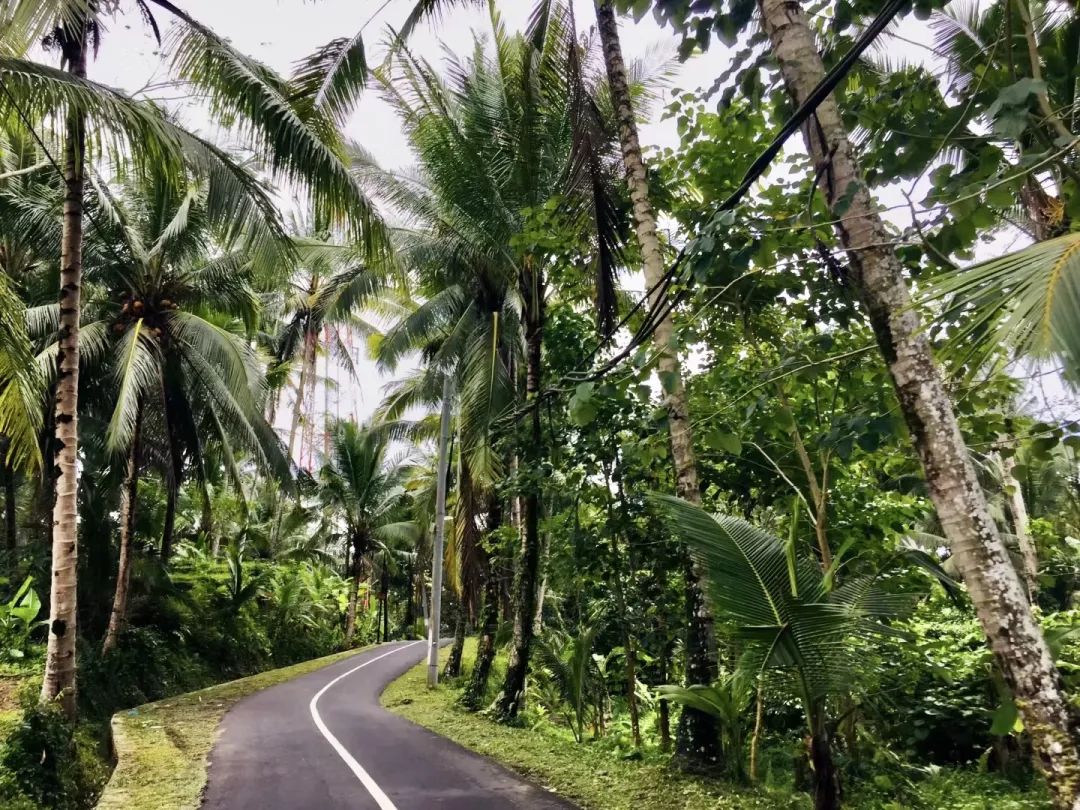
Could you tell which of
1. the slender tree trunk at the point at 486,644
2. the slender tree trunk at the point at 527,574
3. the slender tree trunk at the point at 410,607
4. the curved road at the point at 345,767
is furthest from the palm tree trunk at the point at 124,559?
the slender tree trunk at the point at 410,607

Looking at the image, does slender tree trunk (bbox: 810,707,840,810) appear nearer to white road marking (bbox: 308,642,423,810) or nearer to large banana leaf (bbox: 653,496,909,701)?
large banana leaf (bbox: 653,496,909,701)

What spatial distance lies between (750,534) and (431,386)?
39.0 ft

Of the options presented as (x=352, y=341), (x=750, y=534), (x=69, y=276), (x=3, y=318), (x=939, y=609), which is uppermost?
(x=352, y=341)

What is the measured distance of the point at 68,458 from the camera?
7.77 meters

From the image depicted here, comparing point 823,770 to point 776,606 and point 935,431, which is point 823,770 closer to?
point 776,606

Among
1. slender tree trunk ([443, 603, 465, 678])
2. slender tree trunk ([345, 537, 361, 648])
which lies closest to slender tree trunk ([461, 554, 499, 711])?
slender tree trunk ([443, 603, 465, 678])

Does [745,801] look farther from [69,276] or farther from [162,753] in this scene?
[69,276]

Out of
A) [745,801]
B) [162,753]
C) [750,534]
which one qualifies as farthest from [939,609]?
[162,753]

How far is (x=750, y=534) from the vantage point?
13.7 feet

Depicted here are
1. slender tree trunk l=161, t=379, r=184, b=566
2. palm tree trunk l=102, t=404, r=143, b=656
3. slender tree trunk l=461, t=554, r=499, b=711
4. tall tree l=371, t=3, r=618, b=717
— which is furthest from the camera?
slender tree trunk l=161, t=379, r=184, b=566

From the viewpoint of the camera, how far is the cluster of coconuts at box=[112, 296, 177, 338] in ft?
41.3

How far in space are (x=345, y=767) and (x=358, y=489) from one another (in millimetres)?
19415

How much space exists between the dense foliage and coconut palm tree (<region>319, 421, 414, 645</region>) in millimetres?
7534

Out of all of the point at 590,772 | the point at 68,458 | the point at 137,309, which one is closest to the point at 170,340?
the point at 137,309
